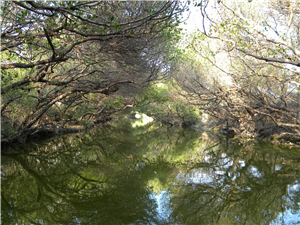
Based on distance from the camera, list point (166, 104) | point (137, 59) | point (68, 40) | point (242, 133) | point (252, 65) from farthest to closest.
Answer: point (166, 104)
point (242, 133)
point (252, 65)
point (137, 59)
point (68, 40)

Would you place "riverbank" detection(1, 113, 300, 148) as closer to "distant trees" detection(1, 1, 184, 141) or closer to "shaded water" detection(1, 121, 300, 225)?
"distant trees" detection(1, 1, 184, 141)

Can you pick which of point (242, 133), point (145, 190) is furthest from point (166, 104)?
point (145, 190)

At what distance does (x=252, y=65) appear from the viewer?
11.0 meters

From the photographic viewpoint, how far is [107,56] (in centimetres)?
894

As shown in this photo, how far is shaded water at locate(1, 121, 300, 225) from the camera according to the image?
177 inches

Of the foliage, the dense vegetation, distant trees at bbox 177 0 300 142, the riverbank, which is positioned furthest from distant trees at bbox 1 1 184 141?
the foliage

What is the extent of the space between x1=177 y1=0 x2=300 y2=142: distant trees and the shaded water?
12.0 feet

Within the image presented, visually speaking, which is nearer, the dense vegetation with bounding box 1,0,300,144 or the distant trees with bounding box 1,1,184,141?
the distant trees with bounding box 1,1,184,141

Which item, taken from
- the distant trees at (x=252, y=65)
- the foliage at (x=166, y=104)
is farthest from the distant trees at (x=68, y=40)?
the foliage at (x=166, y=104)

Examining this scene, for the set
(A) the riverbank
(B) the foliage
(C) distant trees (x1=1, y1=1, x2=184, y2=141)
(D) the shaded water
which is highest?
(B) the foliage

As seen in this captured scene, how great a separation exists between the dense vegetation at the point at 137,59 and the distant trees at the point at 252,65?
5cm

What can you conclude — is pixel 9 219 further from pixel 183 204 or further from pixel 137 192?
pixel 183 204

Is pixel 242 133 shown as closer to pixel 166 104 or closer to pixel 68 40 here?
pixel 166 104

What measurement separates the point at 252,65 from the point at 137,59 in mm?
5397
